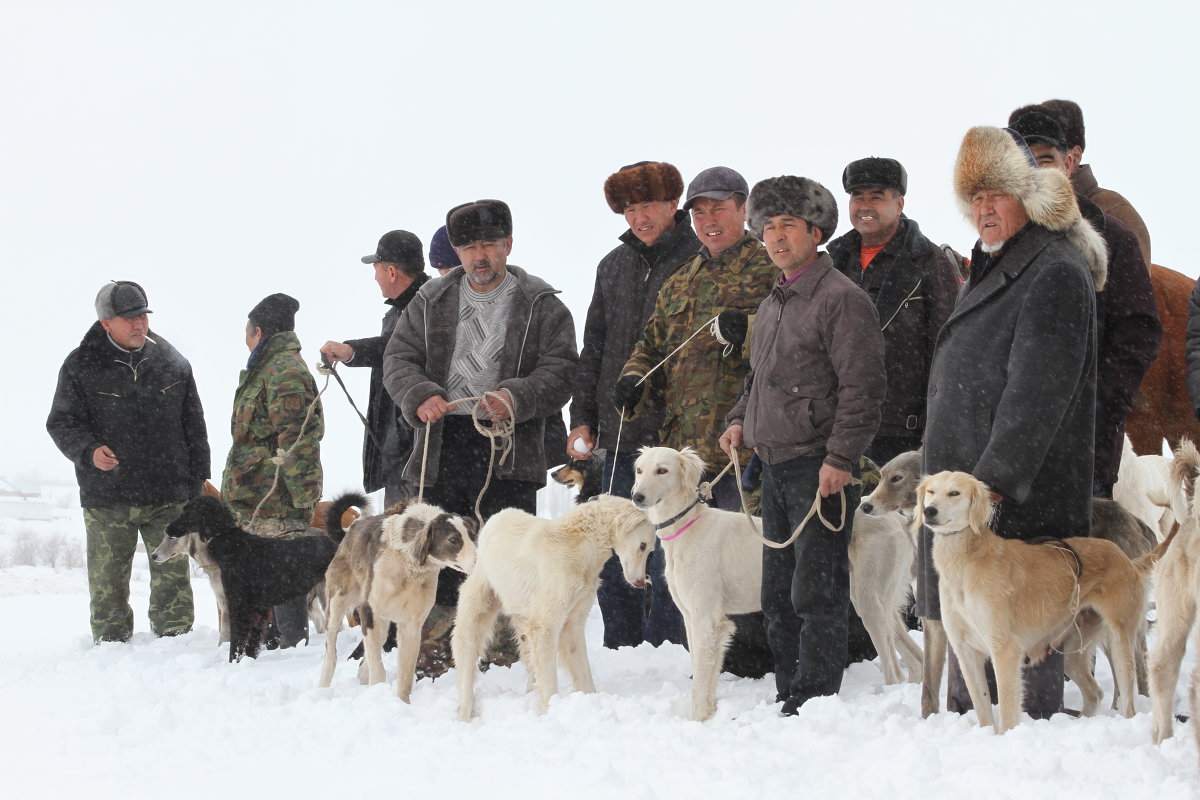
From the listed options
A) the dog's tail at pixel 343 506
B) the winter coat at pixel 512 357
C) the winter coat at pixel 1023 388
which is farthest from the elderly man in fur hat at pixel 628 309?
the winter coat at pixel 1023 388

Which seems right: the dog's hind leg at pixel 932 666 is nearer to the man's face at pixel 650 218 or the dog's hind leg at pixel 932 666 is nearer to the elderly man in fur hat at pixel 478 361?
the elderly man in fur hat at pixel 478 361

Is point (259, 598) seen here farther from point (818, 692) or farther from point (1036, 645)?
point (1036, 645)

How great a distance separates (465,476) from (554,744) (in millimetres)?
2315

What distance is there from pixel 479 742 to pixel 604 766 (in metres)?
0.86

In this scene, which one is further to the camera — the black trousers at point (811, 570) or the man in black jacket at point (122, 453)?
the man in black jacket at point (122, 453)

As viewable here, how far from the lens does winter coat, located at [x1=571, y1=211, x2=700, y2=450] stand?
254 inches

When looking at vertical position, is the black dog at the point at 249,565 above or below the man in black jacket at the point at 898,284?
below

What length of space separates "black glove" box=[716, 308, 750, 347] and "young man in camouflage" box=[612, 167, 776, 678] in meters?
0.08

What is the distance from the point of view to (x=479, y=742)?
4.40 metres

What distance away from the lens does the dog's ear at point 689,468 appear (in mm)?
5125

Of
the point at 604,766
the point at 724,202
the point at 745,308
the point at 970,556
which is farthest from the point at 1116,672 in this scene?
the point at 724,202

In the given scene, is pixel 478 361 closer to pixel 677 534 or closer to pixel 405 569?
pixel 405 569

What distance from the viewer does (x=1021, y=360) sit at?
3.91 metres

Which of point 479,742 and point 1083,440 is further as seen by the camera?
point 479,742
